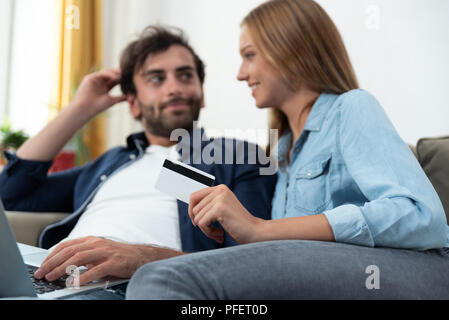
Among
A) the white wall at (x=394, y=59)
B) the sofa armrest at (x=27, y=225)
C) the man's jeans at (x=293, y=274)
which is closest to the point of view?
the man's jeans at (x=293, y=274)

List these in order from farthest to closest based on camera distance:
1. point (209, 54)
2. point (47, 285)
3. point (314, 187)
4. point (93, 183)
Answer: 1. point (209, 54)
2. point (93, 183)
3. point (314, 187)
4. point (47, 285)

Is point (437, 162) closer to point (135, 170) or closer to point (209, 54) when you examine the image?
point (135, 170)

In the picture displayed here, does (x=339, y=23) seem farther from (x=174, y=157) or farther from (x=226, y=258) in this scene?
(x=226, y=258)

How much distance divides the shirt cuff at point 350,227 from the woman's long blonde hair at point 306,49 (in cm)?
43

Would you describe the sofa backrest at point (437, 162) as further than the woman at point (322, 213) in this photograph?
Yes

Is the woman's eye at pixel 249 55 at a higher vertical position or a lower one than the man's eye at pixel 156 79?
higher

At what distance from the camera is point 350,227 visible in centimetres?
68

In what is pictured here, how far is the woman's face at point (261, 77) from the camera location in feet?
3.61

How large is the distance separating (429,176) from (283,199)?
374mm

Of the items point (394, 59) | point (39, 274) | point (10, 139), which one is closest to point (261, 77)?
point (39, 274)

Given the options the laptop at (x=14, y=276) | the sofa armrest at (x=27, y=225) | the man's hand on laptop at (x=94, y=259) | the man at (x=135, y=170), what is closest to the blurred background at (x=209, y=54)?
the man at (x=135, y=170)

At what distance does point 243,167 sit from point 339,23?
139cm

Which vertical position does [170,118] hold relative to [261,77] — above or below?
below

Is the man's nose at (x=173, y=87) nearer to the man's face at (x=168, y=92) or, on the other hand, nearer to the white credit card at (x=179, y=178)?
the man's face at (x=168, y=92)
